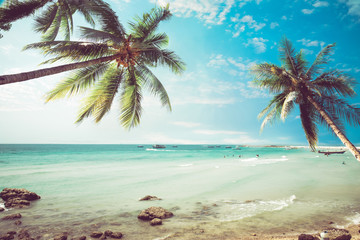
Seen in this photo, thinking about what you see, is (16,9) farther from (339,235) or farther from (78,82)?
(339,235)

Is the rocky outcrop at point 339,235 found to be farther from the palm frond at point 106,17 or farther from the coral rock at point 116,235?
the palm frond at point 106,17

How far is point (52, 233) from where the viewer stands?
5.50m

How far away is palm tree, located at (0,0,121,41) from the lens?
511cm

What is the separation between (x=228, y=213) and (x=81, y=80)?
26.4ft

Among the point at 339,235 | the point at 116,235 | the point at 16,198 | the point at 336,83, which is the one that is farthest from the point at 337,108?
the point at 16,198

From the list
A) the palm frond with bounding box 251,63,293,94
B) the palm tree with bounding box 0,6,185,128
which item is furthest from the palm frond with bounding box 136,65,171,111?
the palm frond with bounding box 251,63,293,94

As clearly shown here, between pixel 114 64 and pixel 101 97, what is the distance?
182cm

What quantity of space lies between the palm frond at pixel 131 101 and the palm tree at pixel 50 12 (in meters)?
2.48

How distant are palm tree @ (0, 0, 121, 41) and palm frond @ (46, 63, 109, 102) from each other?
1926mm

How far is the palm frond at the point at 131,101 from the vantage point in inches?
314

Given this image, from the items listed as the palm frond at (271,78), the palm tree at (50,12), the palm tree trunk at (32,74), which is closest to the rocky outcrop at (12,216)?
the palm tree trunk at (32,74)

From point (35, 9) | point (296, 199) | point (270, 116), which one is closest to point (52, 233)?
point (35, 9)

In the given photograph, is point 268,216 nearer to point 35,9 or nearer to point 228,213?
point 228,213

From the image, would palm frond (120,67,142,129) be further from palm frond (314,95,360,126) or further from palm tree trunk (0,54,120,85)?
palm frond (314,95,360,126)
